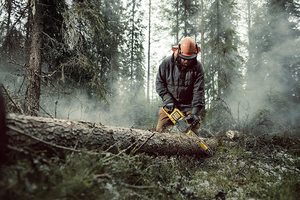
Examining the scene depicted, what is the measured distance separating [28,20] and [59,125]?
5.95 m

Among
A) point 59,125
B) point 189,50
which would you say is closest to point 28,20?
point 189,50

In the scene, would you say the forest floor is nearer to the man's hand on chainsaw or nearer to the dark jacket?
the man's hand on chainsaw

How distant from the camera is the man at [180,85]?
5809 millimetres

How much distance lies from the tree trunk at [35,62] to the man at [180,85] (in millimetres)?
3231

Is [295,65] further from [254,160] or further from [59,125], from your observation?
[59,125]

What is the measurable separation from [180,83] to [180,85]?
4 cm

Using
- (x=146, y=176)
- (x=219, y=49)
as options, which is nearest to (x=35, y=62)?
(x=146, y=176)

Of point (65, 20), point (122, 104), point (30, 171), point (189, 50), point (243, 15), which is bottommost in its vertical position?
point (122, 104)

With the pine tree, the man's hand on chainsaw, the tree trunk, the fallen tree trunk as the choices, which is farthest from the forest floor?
the pine tree

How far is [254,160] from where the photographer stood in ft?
16.6

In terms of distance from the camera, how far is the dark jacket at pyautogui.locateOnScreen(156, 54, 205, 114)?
593 cm

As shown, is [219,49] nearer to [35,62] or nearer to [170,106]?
[35,62]

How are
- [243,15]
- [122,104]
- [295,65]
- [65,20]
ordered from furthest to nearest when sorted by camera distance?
[243,15]
[122,104]
[295,65]
[65,20]

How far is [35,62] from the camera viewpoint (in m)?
7.41
